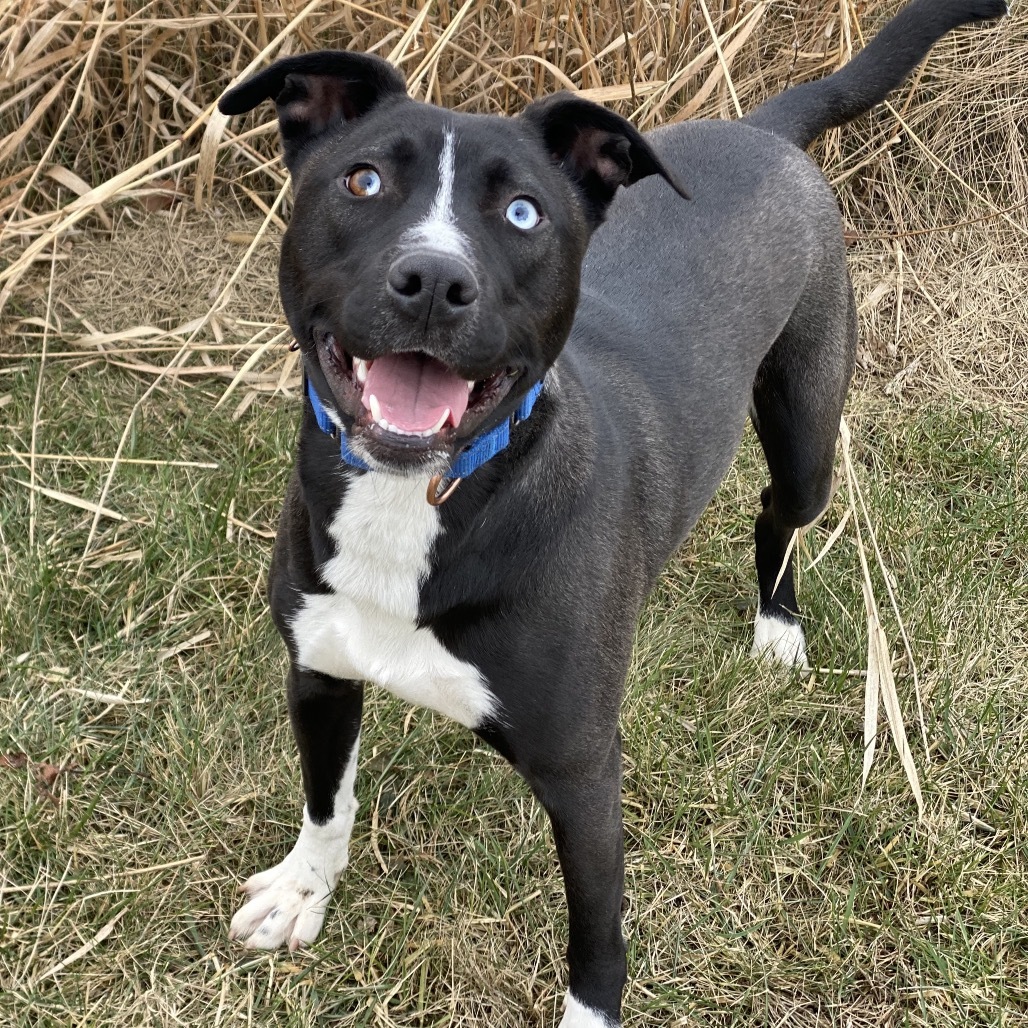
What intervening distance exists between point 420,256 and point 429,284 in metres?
0.05

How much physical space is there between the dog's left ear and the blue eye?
0.85ft

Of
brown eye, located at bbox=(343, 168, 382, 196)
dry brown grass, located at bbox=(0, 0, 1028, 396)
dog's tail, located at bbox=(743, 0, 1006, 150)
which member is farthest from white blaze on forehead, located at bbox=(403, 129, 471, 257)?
dry brown grass, located at bbox=(0, 0, 1028, 396)

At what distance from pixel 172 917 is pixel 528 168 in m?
1.93

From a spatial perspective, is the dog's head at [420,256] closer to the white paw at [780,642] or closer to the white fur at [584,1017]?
the white fur at [584,1017]

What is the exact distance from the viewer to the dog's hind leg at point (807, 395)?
11.1ft

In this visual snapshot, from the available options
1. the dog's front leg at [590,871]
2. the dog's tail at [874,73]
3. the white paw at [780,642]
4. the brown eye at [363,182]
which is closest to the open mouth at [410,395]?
the brown eye at [363,182]

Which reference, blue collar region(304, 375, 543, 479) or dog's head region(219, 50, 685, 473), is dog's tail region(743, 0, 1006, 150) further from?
blue collar region(304, 375, 543, 479)

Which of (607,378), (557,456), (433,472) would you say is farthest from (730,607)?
(433,472)

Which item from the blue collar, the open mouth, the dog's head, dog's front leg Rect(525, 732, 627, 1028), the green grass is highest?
the dog's head

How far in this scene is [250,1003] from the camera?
2.86 m

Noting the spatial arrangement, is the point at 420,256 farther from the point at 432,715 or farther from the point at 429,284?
the point at 432,715

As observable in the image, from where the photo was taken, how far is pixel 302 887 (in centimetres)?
303

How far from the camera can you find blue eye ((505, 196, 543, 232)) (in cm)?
223

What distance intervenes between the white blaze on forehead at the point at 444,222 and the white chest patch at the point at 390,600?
48 centimetres
